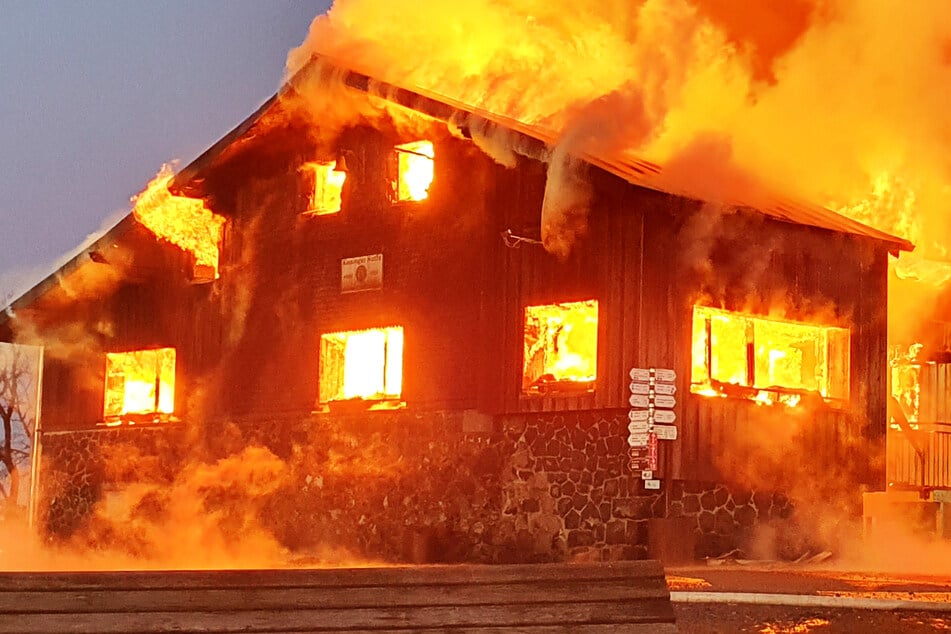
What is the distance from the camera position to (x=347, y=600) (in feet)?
23.9

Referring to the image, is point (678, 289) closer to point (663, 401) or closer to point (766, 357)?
point (663, 401)

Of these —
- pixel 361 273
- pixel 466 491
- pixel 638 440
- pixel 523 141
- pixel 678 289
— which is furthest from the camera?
pixel 361 273

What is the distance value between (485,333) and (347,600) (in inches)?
571

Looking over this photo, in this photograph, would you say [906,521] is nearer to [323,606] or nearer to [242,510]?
[242,510]

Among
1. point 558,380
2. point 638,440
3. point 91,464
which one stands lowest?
point 91,464

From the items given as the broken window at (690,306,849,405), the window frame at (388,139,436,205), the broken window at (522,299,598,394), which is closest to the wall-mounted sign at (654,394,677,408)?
the broken window at (690,306,849,405)

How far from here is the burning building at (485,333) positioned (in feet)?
65.7

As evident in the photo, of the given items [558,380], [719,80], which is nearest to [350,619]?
[558,380]

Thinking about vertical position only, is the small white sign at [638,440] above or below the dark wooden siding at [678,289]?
below

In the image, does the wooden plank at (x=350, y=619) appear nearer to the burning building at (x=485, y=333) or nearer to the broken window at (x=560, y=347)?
the burning building at (x=485, y=333)

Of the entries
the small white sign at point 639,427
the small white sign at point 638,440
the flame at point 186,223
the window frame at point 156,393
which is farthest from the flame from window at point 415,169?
the window frame at point 156,393

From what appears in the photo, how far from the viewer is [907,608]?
11.9 metres

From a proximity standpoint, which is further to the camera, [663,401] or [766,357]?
[766,357]

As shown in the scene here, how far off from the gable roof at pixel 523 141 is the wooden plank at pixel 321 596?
11.7 m
